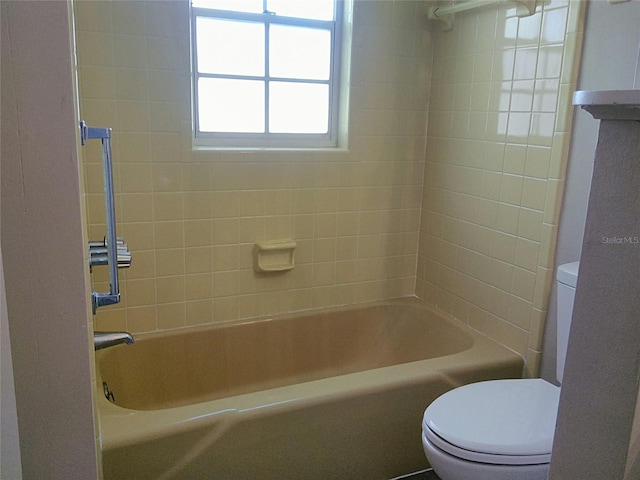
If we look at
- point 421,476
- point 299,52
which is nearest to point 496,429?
point 421,476

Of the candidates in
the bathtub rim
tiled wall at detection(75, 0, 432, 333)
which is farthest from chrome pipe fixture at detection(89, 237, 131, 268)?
tiled wall at detection(75, 0, 432, 333)

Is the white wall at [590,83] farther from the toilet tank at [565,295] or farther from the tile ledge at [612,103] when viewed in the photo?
the tile ledge at [612,103]

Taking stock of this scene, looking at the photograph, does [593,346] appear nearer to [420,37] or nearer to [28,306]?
[28,306]

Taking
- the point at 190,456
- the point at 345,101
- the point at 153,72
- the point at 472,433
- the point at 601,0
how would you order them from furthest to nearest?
the point at 345,101 < the point at 153,72 < the point at 601,0 < the point at 190,456 < the point at 472,433

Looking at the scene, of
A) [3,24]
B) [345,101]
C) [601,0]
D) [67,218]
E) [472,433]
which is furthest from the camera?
[345,101]

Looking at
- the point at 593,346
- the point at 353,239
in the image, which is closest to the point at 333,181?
the point at 353,239

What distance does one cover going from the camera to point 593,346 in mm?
941

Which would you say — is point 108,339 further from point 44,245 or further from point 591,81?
point 591,81

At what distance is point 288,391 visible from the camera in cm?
177

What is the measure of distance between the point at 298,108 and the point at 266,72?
0.21 m

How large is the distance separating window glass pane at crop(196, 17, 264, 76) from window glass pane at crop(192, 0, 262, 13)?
0.05m

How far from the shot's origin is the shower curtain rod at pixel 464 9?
6.30 feet

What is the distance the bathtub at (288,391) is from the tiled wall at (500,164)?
180 mm

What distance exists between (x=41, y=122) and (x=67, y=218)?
0.50ft
